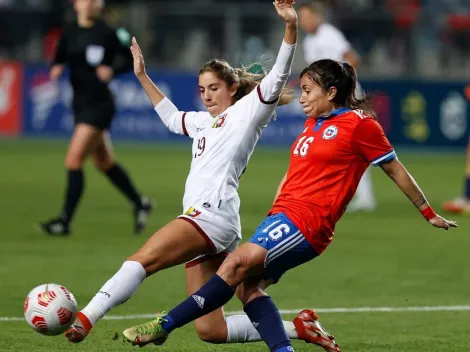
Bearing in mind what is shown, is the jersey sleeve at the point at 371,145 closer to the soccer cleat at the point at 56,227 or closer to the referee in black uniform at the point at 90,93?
the referee in black uniform at the point at 90,93

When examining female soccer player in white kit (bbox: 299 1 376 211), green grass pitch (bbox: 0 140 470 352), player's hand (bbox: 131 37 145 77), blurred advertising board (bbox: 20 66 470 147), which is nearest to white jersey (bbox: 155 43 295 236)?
player's hand (bbox: 131 37 145 77)

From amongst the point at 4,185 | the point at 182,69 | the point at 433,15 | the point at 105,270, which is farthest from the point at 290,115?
the point at 105,270

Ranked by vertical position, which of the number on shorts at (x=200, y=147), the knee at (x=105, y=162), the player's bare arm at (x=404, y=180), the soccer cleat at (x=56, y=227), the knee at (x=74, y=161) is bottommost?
the soccer cleat at (x=56, y=227)

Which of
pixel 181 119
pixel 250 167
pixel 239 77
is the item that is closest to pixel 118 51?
pixel 181 119

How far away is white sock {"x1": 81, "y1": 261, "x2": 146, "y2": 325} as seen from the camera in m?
5.67

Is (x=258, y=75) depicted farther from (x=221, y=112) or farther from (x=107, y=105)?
(x=107, y=105)

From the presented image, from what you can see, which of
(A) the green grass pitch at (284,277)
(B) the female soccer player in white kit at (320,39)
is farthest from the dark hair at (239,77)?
(B) the female soccer player in white kit at (320,39)

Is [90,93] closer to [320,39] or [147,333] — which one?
[320,39]

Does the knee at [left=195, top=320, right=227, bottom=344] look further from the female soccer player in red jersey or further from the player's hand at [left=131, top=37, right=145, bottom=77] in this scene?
the player's hand at [left=131, top=37, right=145, bottom=77]

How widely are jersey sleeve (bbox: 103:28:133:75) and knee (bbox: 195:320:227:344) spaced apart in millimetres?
5898

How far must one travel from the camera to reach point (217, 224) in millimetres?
5988

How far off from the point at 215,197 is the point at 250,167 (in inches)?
527

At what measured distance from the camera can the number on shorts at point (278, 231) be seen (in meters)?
5.64

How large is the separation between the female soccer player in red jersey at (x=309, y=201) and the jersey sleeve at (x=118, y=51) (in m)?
5.89
